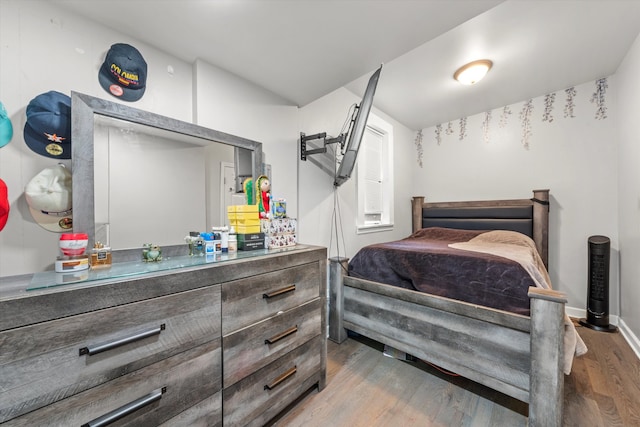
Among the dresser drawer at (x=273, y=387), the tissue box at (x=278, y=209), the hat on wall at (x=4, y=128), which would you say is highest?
the hat on wall at (x=4, y=128)

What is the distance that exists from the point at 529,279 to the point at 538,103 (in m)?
2.72

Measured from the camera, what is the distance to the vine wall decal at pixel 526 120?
304cm

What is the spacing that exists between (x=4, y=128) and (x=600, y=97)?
4.64m

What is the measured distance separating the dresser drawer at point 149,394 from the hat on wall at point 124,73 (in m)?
1.27

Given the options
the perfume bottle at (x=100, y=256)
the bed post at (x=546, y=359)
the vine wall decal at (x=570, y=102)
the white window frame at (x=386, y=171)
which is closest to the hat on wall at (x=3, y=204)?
the perfume bottle at (x=100, y=256)

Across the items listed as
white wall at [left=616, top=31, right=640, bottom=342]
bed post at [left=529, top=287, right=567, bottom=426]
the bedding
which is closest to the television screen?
the bedding

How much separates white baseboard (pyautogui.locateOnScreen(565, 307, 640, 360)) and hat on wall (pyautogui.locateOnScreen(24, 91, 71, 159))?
13.0 feet

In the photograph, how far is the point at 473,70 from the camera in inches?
87.1

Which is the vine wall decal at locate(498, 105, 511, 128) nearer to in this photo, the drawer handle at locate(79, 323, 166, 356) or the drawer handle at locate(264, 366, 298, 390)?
the drawer handle at locate(264, 366, 298, 390)

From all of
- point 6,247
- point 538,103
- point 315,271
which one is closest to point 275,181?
point 315,271

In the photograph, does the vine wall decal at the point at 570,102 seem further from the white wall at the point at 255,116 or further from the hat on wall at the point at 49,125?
the hat on wall at the point at 49,125

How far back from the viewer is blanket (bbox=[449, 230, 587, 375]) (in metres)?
1.27

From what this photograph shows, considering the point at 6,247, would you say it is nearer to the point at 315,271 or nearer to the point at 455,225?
the point at 315,271

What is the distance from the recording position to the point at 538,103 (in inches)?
117
